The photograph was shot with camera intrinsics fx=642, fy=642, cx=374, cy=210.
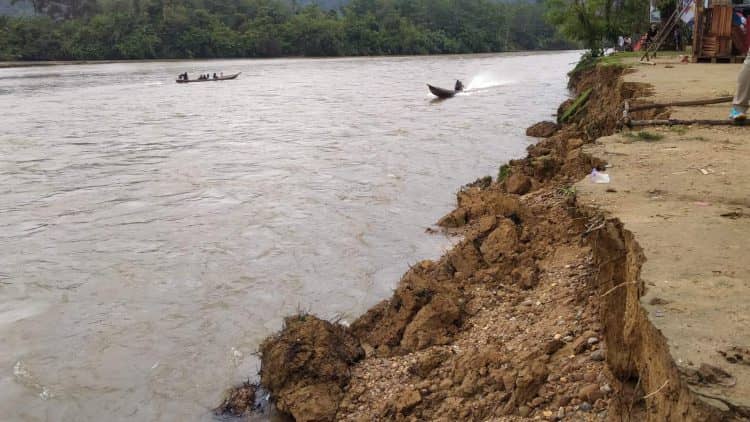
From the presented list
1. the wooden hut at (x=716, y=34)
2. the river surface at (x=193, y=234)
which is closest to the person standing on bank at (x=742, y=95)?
the river surface at (x=193, y=234)

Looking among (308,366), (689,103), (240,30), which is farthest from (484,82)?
(240,30)

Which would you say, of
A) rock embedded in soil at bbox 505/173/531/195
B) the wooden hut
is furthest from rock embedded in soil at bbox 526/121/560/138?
rock embedded in soil at bbox 505/173/531/195

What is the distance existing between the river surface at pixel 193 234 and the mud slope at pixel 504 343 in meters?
1.11

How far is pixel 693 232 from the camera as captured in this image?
4.60 metres

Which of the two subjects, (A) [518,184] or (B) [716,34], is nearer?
(A) [518,184]

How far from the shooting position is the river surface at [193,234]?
6586 mm

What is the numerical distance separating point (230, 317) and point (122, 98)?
28.6 m

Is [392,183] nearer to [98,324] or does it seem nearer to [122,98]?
[98,324]

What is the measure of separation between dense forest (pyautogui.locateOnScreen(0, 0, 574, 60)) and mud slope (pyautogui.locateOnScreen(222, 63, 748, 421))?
7611 centimetres

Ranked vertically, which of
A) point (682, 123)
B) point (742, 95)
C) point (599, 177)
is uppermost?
point (742, 95)

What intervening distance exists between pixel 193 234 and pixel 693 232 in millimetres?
8250

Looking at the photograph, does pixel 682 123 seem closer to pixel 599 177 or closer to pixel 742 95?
pixel 742 95

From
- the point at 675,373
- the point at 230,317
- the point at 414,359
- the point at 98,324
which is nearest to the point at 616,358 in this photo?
the point at 675,373

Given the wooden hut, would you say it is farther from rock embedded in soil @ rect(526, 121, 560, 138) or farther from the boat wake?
the boat wake
